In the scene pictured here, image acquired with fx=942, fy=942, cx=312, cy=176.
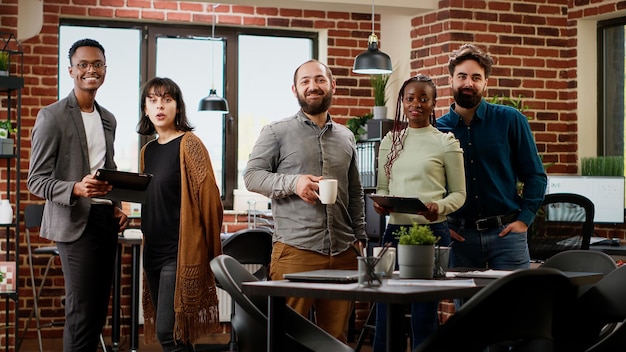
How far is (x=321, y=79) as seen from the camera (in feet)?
12.4

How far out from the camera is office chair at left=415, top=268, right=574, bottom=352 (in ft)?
8.00

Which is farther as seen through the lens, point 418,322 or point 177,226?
point 177,226

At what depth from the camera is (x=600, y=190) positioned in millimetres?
6430

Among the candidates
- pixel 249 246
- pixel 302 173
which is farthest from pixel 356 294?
pixel 249 246

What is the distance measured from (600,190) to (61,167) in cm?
394

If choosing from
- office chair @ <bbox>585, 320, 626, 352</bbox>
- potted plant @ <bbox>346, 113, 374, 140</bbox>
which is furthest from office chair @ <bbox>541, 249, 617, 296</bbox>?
potted plant @ <bbox>346, 113, 374, 140</bbox>

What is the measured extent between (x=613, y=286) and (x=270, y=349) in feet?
3.78

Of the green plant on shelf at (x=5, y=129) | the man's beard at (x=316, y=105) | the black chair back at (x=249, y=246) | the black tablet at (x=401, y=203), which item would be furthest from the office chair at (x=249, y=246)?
the green plant on shelf at (x=5, y=129)

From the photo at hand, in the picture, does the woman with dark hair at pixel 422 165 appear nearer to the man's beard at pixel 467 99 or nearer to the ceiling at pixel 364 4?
the man's beard at pixel 467 99

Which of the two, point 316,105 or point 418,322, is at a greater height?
point 316,105

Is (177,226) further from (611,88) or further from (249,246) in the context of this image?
(611,88)

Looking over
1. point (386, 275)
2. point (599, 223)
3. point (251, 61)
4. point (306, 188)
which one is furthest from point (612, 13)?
point (386, 275)

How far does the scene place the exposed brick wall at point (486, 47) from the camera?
655 centimetres

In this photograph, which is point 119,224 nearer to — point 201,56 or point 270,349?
point 270,349
